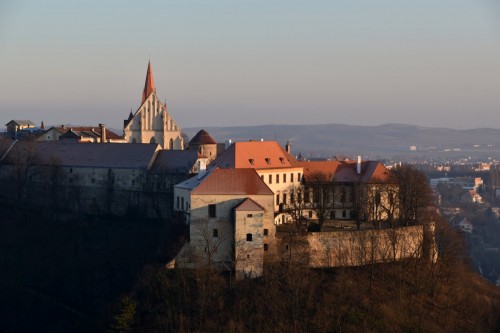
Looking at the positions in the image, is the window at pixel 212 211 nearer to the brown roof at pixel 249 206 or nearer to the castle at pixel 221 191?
the castle at pixel 221 191

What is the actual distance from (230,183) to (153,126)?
33.2m

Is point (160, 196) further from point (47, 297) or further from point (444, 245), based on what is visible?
point (444, 245)

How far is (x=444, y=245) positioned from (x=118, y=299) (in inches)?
678

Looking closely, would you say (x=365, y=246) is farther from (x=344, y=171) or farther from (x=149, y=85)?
(x=149, y=85)

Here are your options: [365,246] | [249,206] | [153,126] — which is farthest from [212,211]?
[153,126]

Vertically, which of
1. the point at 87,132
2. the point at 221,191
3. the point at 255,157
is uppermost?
the point at 87,132

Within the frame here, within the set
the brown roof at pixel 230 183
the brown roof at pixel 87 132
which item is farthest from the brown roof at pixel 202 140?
the brown roof at pixel 230 183

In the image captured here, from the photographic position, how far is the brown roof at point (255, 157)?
55625 mm

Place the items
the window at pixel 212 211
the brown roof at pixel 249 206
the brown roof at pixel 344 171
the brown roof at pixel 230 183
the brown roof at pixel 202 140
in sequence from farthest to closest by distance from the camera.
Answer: the brown roof at pixel 202 140, the brown roof at pixel 344 171, the brown roof at pixel 230 183, the window at pixel 212 211, the brown roof at pixel 249 206

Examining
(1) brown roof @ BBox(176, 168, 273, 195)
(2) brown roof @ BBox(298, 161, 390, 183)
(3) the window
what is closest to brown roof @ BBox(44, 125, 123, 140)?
(2) brown roof @ BBox(298, 161, 390, 183)

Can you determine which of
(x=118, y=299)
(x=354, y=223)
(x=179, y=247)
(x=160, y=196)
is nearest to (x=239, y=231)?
(x=179, y=247)

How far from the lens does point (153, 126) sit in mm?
77875

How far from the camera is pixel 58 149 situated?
68312 millimetres

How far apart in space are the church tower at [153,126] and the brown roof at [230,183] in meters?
31.2
